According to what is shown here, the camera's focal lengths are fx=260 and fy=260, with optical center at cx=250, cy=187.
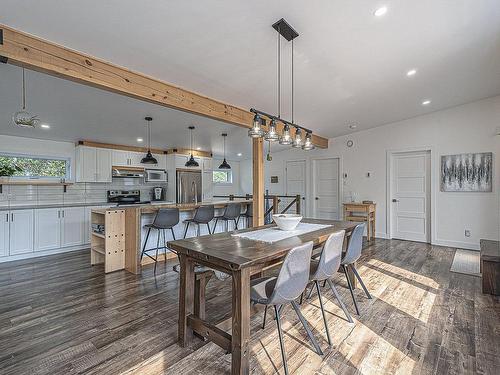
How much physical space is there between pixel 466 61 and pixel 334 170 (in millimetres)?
3713

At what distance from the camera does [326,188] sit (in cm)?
695

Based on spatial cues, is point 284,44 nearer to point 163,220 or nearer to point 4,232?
point 163,220

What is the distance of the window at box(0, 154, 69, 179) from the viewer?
4679 millimetres

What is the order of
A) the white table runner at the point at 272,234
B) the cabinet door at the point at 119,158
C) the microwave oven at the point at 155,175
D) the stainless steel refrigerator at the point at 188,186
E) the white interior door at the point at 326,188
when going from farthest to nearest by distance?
1. the white interior door at the point at 326,188
2. the stainless steel refrigerator at the point at 188,186
3. the microwave oven at the point at 155,175
4. the cabinet door at the point at 119,158
5. the white table runner at the point at 272,234

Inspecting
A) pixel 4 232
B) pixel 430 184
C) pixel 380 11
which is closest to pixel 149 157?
pixel 4 232

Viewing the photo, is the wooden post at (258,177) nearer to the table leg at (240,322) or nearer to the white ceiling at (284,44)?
the white ceiling at (284,44)

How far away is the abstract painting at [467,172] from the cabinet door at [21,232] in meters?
7.59

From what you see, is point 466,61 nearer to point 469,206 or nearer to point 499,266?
point 499,266

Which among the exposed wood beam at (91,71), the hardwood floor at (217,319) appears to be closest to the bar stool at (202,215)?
the hardwood floor at (217,319)

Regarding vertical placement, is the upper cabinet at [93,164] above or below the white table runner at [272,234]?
above

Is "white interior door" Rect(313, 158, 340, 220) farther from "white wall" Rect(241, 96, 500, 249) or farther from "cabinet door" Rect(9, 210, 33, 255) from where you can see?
"cabinet door" Rect(9, 210, 33, 255)

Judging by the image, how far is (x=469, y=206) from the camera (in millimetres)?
4934

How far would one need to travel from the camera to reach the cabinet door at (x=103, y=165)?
5.48 meters

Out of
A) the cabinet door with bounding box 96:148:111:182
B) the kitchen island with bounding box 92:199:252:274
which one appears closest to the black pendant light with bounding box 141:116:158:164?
the cabinet door with bounding box 96:148:111:182
